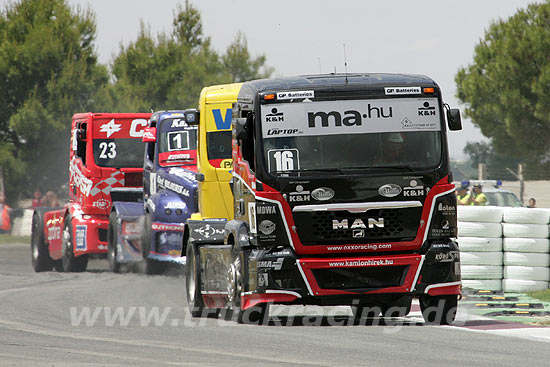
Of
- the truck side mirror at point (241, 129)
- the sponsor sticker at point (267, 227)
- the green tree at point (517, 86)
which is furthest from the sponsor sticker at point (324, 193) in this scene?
the green tree at point (517, 86)

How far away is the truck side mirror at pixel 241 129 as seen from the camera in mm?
11773

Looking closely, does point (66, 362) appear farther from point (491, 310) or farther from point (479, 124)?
point (479, 124)

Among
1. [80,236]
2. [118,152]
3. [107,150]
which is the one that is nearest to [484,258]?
[118,152]

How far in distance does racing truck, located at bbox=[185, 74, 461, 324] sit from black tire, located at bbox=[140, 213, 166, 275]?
739 centimetres

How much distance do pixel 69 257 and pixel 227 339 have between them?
40.1 feet

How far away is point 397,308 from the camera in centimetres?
1320

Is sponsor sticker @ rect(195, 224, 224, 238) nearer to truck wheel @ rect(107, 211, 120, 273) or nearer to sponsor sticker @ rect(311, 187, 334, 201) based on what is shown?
sponsor sticker @ rect(311, 187, 334, 201)

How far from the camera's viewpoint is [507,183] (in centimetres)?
4106

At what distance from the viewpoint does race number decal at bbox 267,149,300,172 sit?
38.1 ft

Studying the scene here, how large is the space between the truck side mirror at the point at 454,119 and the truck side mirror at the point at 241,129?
2055mm

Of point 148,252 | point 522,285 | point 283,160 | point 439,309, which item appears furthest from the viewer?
point 148,252

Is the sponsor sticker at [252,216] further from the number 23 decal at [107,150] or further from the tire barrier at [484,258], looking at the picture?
the number 23 decal at [107,150]

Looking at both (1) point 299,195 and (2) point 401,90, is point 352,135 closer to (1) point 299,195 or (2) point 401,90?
(2) point 401,90

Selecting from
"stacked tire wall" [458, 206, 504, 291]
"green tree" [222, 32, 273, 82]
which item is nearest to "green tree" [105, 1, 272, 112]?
"green tree" [222, 32, 273, 82]
